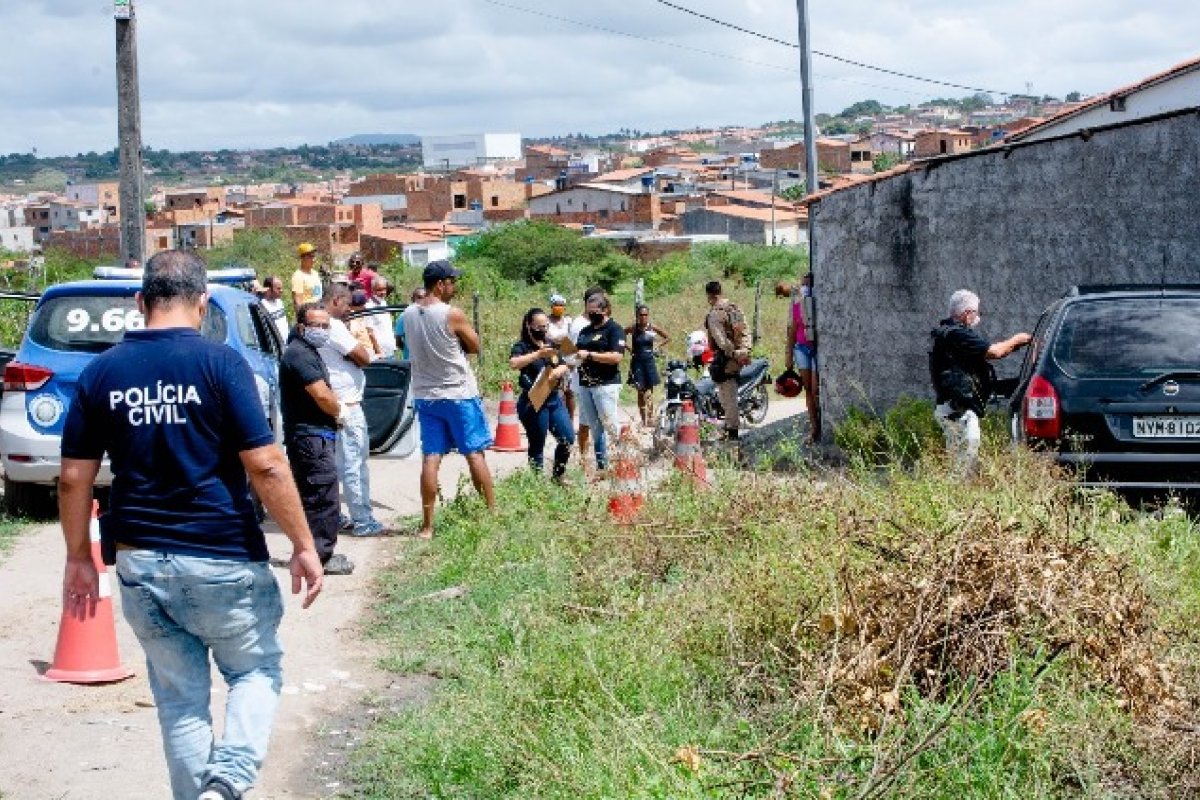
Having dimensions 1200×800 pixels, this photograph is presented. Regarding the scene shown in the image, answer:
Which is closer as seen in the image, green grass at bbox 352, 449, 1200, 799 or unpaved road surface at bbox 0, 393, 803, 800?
green grass at bbox 352, 449, 1200, 799

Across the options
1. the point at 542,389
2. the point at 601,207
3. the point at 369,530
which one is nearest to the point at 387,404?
the point at 542,389

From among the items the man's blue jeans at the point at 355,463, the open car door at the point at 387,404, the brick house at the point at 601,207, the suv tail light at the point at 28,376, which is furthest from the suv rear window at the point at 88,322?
the brick house at the point at 601,207

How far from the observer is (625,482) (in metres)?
10.3

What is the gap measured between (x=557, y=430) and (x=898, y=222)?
4221 millimetres

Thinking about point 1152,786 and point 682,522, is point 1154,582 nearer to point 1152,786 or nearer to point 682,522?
point 1152,786

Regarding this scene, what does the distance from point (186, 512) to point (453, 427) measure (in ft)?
20.5

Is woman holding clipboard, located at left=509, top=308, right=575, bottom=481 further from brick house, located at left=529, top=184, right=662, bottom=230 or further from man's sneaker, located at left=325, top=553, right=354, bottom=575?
brick house, located at left=529, top=184, right=662, bottom=230

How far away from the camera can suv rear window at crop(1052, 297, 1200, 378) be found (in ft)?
32.4

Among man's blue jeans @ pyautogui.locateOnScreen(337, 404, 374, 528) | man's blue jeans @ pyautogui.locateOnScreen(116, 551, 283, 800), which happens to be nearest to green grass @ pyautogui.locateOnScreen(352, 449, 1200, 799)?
man's blue jeans @ pyautogui.locateOnScreen(116, 551, 283, 800)

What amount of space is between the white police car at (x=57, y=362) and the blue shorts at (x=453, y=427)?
1366 millimetres

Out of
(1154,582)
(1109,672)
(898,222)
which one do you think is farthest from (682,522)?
(898,222)

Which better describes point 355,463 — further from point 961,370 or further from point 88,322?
point 961,370

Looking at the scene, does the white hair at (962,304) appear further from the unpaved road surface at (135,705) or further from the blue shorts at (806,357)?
the blue shorts at (806,357)

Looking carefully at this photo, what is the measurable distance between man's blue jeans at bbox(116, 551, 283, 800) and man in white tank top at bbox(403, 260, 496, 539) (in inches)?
235
